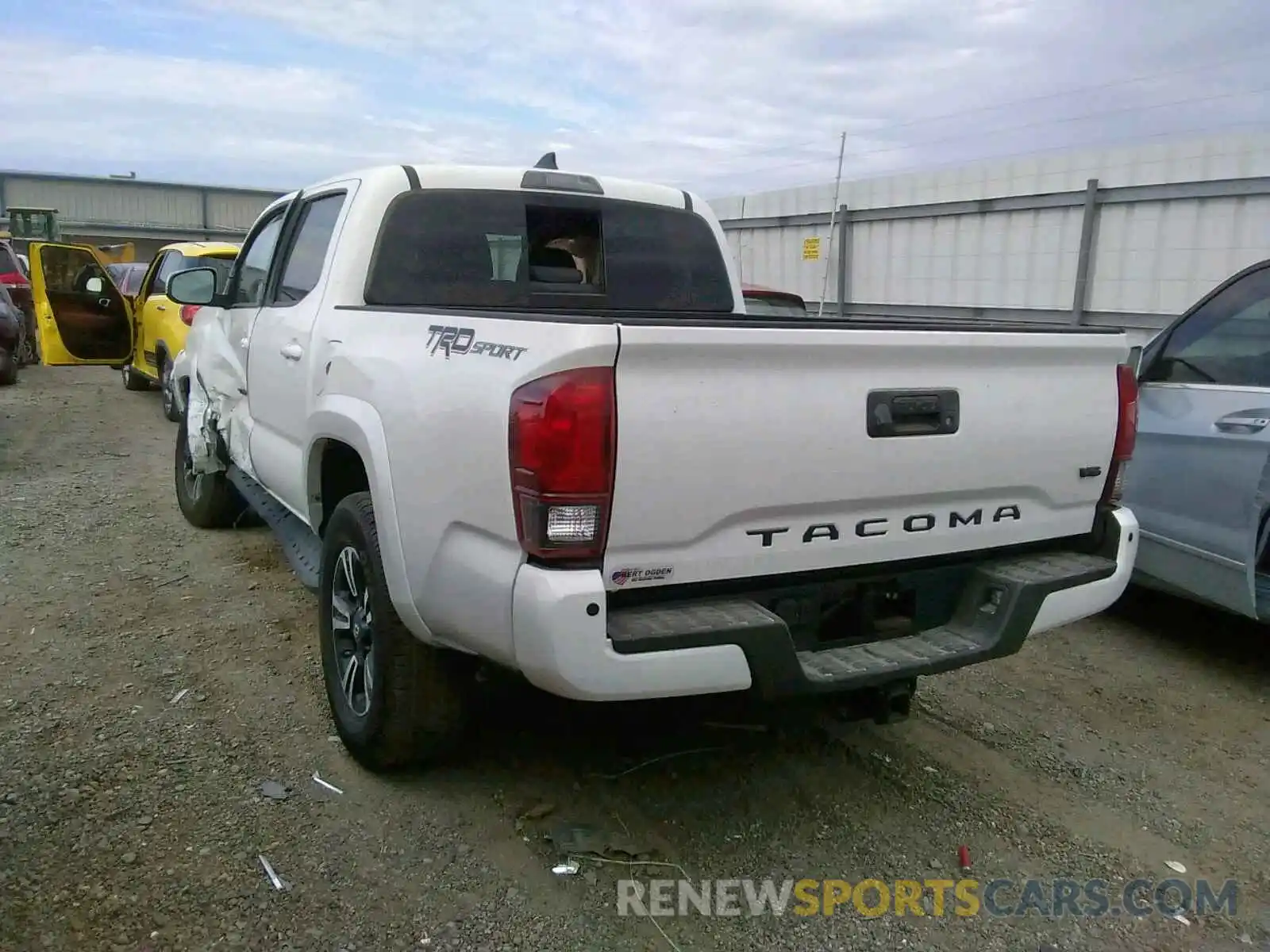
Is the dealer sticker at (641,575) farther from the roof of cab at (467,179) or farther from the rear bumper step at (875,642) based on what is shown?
the roof of cab at (467,179)

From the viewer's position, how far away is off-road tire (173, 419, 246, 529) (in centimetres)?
616

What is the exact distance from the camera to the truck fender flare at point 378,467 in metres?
2.89

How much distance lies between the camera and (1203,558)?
4383 mm

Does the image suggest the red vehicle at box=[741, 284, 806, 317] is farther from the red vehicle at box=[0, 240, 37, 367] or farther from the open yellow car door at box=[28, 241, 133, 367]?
the red vehicle at box=[0, 240, 37, 367]

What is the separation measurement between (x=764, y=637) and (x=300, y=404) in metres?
2.26

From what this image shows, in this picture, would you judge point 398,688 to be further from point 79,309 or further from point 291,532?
point 79,309

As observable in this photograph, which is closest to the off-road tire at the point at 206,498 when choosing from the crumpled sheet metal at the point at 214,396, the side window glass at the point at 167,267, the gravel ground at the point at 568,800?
the crumpled sheet metal at the point at 214,396

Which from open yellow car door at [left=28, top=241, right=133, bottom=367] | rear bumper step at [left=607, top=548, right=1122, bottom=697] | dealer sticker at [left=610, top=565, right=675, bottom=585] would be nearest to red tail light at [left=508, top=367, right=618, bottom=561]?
dealer sticker at [left=610, top=565, right=675, bottom=585]

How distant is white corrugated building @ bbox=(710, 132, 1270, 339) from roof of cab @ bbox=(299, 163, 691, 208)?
18.2ft

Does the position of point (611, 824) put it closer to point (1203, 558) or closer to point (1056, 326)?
point (1056, 326)

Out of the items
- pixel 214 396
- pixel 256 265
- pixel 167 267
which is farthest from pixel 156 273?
pixel 256 265

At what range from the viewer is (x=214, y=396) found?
554 centimetres

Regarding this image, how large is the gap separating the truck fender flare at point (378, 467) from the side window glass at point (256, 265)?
164 centimetres

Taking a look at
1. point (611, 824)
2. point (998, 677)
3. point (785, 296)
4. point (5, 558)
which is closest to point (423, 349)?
point (611, 824)
